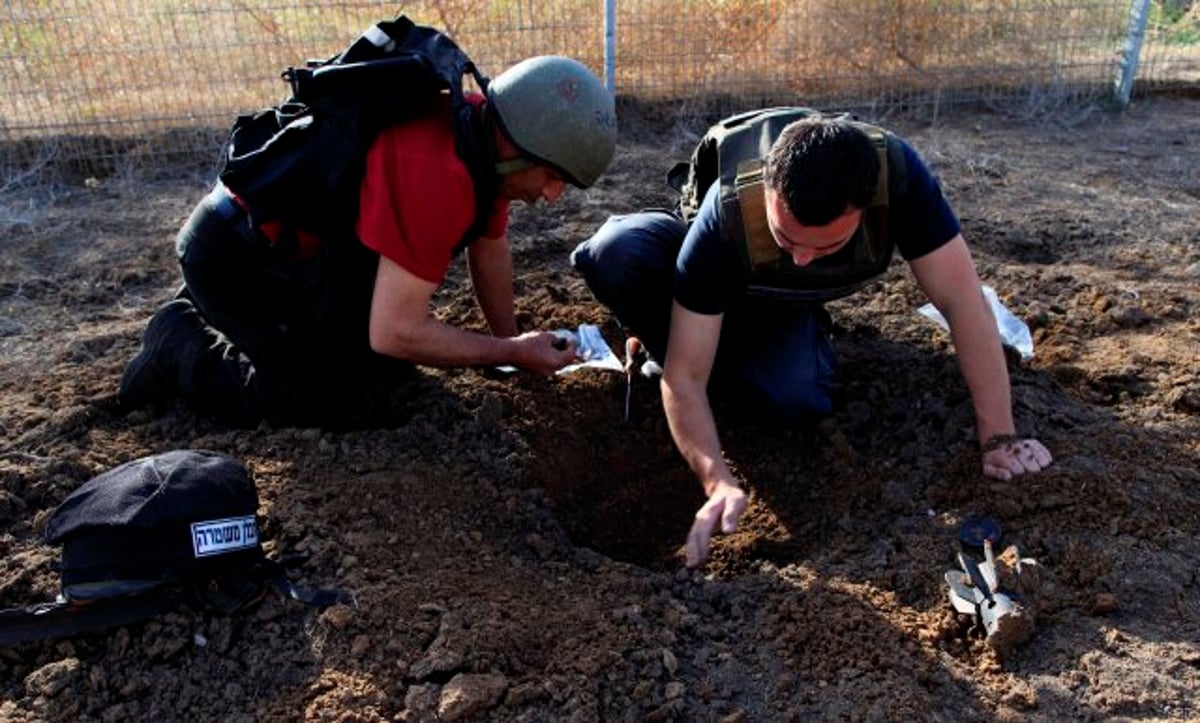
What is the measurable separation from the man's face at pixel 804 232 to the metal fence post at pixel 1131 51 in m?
4.53

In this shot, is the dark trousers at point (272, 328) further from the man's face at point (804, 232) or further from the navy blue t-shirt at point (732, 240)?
the man's face at point (804, 232)

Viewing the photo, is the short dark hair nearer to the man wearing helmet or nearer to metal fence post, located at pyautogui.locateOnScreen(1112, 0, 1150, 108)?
the man wearing helmet

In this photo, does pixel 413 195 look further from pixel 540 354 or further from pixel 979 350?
pixel 979 350

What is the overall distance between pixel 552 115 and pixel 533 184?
21 centimetres

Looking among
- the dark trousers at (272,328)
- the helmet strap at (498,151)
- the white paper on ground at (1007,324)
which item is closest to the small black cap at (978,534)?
the white paper on ground at (1007,324)

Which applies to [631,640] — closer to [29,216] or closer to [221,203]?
[221,203]

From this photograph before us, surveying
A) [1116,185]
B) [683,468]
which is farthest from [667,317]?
[1116,185]

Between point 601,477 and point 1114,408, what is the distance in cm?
154

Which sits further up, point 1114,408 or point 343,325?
point 343,325

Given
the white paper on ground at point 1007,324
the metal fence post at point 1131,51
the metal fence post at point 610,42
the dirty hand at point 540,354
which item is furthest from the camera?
the metal fence post at point 1131,51

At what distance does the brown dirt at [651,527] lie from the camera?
7.37 ft

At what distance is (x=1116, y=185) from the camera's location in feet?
16.5

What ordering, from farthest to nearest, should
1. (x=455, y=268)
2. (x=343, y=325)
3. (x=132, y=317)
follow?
(x=455, y=268)
(x=132, y=317)
(x=343, y=325)

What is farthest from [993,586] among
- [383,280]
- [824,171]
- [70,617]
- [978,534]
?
[70,617]
